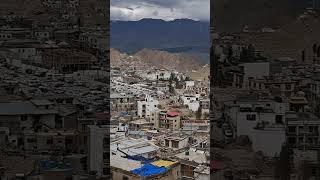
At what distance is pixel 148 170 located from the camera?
5359mm

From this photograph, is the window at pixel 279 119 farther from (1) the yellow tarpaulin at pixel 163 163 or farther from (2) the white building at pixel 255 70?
(1) the yellow tarpaulin at pixel 163 163

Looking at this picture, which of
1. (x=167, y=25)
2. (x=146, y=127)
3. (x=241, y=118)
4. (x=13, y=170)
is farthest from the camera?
(x=167, y=25)

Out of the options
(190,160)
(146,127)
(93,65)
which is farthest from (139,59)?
(93,65)

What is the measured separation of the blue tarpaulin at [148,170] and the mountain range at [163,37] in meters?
3.41

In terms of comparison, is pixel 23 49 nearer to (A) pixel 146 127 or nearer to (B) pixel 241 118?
(B) pixel 241 118

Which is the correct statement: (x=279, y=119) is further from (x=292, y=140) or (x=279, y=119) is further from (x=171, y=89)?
(x=171, y=89)

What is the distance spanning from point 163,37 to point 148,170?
5.96m

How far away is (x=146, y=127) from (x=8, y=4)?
3693 millimetres

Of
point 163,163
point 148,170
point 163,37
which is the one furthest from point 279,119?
point 163,37

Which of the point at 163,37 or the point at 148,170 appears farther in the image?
the point at 163,37

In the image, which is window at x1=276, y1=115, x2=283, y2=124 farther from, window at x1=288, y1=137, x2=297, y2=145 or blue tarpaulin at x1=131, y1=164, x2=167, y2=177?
blue tarpaulin at x1=131, y1=164, x2=167, y2=177

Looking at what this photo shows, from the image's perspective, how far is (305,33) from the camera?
3889 millimetres

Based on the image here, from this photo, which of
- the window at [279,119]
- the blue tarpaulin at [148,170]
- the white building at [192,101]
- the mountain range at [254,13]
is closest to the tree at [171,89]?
the white building at [192,101]

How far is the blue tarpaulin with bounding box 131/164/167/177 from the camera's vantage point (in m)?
5.26
